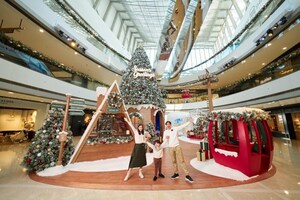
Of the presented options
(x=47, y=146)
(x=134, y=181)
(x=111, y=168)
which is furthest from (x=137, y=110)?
(x=134, y=181)

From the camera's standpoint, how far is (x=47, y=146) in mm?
4059

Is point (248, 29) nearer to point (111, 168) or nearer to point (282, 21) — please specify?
point (282, 21)

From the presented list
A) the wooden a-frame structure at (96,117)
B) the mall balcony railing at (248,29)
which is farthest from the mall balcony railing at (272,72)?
the wooden a-frame structure at (96,117)

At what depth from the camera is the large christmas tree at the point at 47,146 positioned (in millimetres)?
3795

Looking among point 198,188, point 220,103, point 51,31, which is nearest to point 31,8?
point 51,31

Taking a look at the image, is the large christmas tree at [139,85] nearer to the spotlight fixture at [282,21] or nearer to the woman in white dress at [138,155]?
the woman in white dress at [138,155]

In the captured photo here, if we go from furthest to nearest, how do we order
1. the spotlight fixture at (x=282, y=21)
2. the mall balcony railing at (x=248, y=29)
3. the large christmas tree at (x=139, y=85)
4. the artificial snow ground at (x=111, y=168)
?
the mall balcony railing at (x=248, y=29)
the large christmas tree at (x=139, y=85)
the spotlight fixture at (x=282, y=21)
the artificial snow ground at (x=111, y=168)

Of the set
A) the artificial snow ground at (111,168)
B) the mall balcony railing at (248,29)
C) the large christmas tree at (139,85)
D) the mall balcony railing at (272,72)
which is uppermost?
the mall balcony railing at (248,29)

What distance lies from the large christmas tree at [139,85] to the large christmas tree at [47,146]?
13.1 ft

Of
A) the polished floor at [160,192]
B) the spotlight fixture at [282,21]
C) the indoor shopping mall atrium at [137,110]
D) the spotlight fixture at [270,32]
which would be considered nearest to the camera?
the polished floor at [160,192]

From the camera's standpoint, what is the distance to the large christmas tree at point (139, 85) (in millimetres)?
7949

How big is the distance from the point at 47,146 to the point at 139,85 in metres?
5.25

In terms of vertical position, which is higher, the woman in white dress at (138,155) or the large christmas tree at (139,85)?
the large christmas tree at (139,85)

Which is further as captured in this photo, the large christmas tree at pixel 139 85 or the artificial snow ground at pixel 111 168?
the large christmas tree at pixel 139 85
